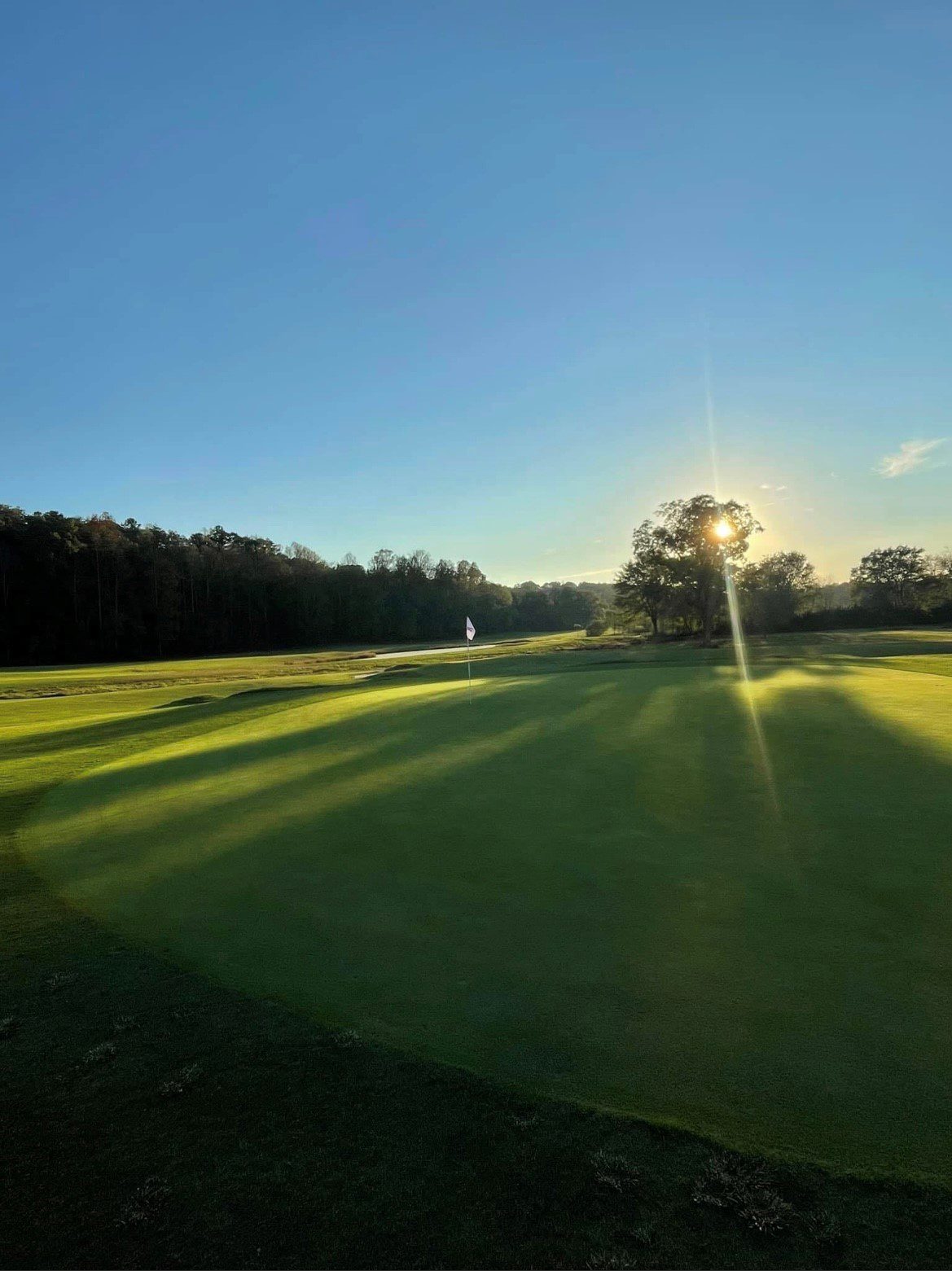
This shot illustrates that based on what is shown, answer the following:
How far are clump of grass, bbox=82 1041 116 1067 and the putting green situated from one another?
2.70ft

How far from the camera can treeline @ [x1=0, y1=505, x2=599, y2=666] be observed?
6381 cm

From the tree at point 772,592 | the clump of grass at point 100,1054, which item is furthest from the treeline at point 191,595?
the clump of grass at point 100,1054

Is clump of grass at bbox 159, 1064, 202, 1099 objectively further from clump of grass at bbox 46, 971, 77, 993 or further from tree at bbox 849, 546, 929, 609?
tree at bbox 849, 546, 929, 609

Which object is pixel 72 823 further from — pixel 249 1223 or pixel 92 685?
pixel 92 685

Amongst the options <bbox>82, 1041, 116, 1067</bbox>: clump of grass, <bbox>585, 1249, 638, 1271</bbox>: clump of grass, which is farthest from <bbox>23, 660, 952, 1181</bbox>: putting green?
<bbox>82, 1041, 116, 1067</bbox>: clump of grass

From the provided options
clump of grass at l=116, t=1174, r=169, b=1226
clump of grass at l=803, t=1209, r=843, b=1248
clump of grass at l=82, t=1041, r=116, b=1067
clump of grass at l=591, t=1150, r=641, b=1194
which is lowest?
clump of grass at l=803, t=1209, r=843, b=1248

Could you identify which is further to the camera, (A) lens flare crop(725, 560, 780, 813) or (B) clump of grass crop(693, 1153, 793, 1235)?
(A) lens flare crop(725, 560, 780, 813)

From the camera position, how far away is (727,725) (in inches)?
424

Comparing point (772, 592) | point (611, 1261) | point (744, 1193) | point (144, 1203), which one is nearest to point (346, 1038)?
point (144, 1203)

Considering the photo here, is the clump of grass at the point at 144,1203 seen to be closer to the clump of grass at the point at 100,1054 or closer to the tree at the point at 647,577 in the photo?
the clump of grass at the point at 100,1054

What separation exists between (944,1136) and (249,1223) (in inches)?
109

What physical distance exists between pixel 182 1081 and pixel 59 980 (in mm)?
1627

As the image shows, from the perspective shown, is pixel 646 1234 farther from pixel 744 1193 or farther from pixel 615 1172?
pixel 744 1193

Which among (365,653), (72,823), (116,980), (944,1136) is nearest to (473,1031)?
(944,1136)
